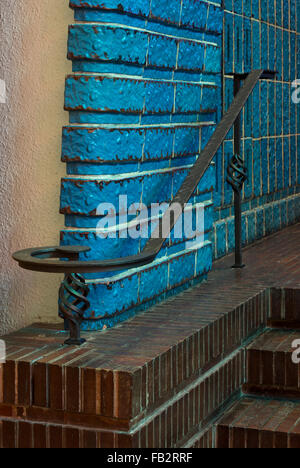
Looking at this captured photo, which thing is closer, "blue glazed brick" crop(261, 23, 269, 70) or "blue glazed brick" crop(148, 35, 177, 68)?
"blue glazed brick" crop(148, 35, 177, 68)

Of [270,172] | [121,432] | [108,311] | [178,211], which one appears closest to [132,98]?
[178,211]

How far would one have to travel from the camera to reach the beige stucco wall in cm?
332

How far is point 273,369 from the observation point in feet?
12.5

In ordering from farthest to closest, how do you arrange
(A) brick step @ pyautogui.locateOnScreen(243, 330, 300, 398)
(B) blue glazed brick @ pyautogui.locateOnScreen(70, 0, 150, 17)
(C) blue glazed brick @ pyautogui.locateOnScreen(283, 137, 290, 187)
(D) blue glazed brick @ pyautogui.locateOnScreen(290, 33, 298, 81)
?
(D) blue glazed brick @ pyautogui.locateOnScreen(290, 33, 298, 81)
(C) blue glazed brick @ pyautogui.locateOnScreen(283, 137, 290, 187)
(A) brick step @ pyautogui.locateOnScreen(243, 330, 300, 398)
(B) blue glazed brick @ pyautogui.locateOnScreen(70, 0, 150, 17)

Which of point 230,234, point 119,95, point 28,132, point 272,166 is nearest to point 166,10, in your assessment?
point 119,95

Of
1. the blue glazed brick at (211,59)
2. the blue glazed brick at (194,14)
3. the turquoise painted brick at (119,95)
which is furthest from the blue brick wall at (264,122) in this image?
the turquoise painted brick at (119,95)

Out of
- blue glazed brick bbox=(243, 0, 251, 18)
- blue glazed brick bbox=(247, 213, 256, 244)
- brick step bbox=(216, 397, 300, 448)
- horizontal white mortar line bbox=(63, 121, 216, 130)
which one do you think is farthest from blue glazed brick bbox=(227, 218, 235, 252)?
brick step bbox=(216, 397, 300, 448)

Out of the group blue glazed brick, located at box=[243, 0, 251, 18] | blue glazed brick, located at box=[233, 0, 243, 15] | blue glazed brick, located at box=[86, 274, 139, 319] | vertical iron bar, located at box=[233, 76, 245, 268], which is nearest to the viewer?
blue glazed brick, located at box=[86, 274, 139, 319]

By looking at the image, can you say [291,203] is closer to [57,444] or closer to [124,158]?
[124,158]

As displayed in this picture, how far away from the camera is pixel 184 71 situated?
405 centimetres

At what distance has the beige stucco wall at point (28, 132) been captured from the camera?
3322 millimetres

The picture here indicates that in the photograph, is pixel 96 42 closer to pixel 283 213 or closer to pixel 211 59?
pixel 211 59

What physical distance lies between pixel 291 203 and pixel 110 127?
12.5 ft

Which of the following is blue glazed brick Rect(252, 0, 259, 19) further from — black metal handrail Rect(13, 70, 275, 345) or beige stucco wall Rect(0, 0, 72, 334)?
beige stucco wall Rect(0, 0, 72, 334)
